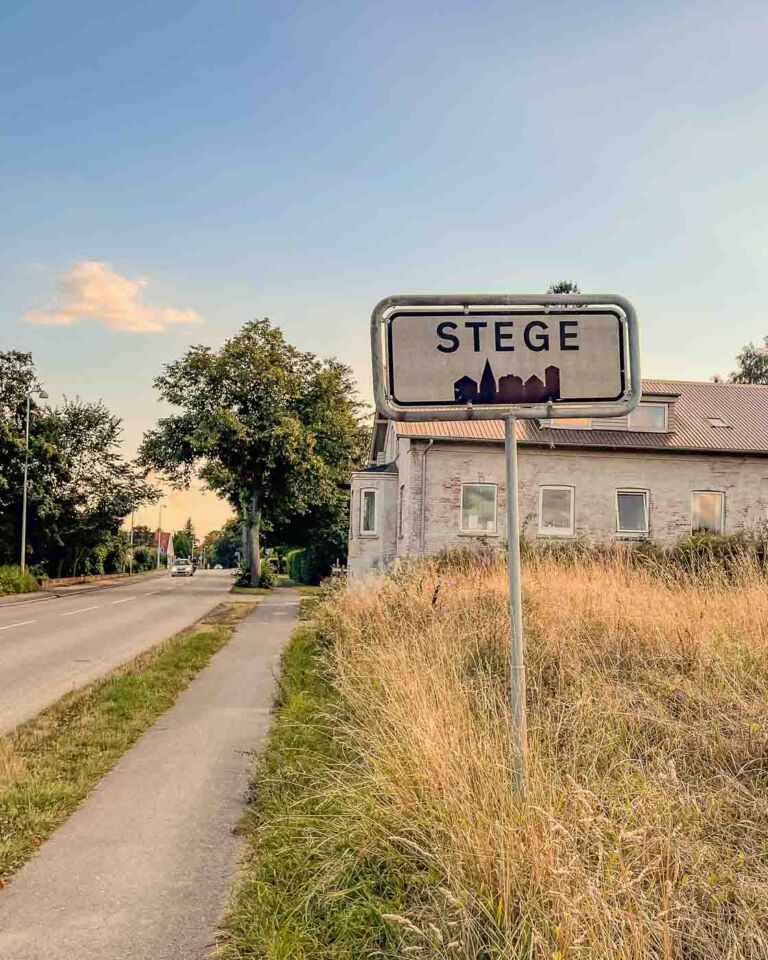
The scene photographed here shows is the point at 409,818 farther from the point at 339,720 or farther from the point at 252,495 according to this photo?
the point at 252,495

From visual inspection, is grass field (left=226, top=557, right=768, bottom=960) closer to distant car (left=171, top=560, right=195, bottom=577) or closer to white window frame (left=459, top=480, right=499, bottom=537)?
white window frame (left=459, top=480, right=499, bottom=537)

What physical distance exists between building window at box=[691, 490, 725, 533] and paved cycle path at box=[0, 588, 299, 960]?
77.8 ft

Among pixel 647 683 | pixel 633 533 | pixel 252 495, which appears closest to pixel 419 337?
pixel 647 683

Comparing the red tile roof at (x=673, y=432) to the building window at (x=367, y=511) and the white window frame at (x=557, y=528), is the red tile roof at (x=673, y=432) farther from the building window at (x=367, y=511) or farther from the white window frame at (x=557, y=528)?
the building window at (x=367, y=511)

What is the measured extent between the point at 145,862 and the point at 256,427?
35.5 meters

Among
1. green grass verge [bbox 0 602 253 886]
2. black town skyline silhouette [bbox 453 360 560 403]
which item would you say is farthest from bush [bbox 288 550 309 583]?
black town skyline silhouette [bbox 453 360 560 403]

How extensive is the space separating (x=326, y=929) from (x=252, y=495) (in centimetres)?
3895

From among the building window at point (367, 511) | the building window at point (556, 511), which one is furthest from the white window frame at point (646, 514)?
the building window at point (367, 511)

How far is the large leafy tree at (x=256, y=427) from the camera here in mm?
38500

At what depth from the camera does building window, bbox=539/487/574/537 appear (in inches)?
1091

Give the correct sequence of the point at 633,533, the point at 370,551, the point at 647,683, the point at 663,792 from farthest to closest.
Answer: the point at 370,551, the point at 633,533, the point at 647,683, the point at 663,792

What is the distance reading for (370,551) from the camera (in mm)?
31141

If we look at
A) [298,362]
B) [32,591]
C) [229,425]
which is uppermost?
[298,362]

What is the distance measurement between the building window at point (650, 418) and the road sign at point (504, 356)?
84.8 feet
